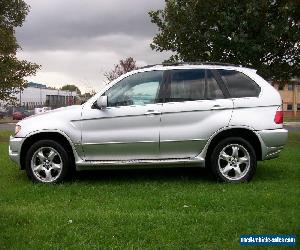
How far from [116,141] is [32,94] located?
62.3 m

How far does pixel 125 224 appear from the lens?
5.26 meters

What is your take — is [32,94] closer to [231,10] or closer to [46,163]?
[231,10]

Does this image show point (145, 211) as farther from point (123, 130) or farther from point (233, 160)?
point (233, 160)

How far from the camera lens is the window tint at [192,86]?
773 centimetres

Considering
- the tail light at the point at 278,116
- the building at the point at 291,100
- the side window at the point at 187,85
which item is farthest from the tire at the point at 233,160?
the building at the point at 291,100

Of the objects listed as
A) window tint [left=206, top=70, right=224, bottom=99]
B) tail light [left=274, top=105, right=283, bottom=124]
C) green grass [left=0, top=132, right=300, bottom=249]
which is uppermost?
window tint [left=206, top=70, right=224, bottom=99]

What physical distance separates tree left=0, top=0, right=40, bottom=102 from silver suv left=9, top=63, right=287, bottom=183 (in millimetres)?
→ 11290

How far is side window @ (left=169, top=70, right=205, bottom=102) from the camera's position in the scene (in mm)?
7727

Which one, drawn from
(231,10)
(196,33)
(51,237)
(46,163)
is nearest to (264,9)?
(231,10)

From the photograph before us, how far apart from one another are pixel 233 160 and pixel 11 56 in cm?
1361

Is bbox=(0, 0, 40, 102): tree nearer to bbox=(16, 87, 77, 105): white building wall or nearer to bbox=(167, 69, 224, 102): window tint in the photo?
bbox=(167, 69, 224, 102): window tint

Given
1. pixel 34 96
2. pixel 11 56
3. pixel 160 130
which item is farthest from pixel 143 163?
pixel 34 96

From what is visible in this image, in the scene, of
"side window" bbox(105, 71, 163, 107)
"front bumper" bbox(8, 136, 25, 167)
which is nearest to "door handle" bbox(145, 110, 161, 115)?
"side window" bbox(105, 71, 163, 107)

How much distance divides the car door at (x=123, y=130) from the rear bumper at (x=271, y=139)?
165 centimetres
